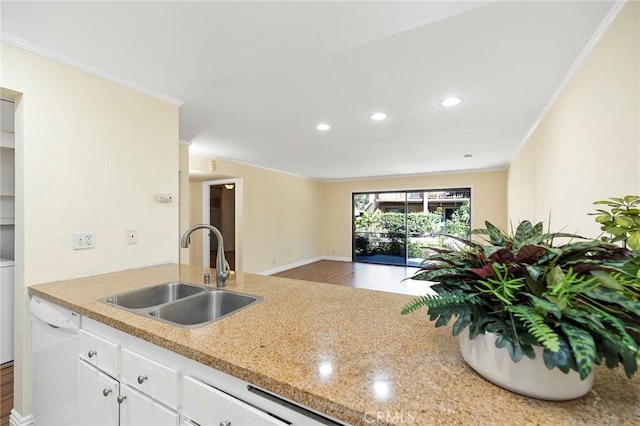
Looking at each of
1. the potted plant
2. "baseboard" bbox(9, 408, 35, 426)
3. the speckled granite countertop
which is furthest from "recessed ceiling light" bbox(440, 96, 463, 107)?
"baseboard" bbox(9, 408, 35, 426)

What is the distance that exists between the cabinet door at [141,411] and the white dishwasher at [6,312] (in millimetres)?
2057

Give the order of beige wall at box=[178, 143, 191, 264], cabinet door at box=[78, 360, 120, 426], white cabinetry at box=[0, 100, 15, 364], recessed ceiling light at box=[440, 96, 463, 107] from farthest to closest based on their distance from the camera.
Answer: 1. beige wall at box=[178, 143, 191, 264]
2. recessed ceiling light at box=[440, 96, 463, 107]
3. white cabinetry at box=[0, 100, 15, 364]
4. cabinet door at box=[78, 360, 120, 426]

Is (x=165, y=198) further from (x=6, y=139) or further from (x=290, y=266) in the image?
(x=290, y=266)

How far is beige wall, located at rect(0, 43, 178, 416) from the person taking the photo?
165 cm

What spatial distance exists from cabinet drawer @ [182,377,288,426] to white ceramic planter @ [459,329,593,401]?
0.55 metres

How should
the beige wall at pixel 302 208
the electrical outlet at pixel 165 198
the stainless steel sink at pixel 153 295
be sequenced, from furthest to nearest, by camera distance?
the beige wall at pixel 302 208
the electrical outlet at pixel 165 198
the stainless steel sink at pixel 153 295

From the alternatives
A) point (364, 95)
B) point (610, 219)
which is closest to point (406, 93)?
point (364, 95)

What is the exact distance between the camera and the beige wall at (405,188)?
6.11m

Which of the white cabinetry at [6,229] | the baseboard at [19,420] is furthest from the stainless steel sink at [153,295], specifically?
the white cabinetry at [6,229]

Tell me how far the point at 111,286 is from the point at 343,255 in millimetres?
6498

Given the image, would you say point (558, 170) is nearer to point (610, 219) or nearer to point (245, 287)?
point (610, 219)

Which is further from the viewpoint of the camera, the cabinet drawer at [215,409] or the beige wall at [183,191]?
the beige wall at [183,191]

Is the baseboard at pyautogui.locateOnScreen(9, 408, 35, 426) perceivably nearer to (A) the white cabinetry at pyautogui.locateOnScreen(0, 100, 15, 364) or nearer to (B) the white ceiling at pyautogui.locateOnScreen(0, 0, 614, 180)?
(A) the white cabinetry at pyautogui.locateOnScreen(0, 100, 15, 364)

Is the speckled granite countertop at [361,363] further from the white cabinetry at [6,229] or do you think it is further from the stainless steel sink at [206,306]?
the white cabinetry at [6,229]
